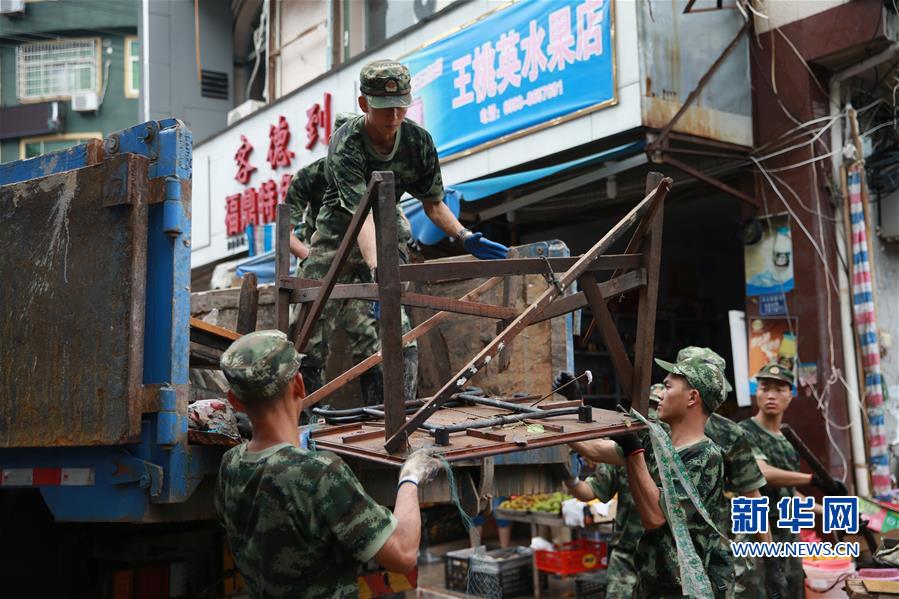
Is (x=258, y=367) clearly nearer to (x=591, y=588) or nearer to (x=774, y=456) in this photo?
(x=774, y=456)

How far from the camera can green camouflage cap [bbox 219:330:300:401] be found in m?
2.47

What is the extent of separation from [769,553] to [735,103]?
4.87 m

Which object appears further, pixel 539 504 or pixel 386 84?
pixel 539 504

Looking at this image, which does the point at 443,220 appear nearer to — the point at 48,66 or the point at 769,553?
the point at 769,553

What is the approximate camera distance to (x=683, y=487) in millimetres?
3725

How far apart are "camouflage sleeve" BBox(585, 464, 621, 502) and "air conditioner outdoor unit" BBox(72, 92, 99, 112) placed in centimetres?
2471

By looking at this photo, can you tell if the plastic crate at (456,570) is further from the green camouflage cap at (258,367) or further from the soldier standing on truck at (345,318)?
the green camouflage cap at (258,367)

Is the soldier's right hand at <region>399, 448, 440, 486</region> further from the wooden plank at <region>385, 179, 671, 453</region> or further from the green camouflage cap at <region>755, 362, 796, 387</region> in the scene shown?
the green camouflage cap at <region>755, 362, 796, 387</region>

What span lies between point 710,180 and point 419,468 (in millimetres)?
6540

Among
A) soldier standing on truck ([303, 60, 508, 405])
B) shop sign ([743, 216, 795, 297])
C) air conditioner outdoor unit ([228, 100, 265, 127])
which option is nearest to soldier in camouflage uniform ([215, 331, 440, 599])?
soldier standing on truck ([303, 60, 508, 405])

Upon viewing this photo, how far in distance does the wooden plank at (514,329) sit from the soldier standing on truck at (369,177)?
662mm

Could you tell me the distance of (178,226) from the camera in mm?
3189

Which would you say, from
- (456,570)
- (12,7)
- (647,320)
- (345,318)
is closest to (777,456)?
(647,320)

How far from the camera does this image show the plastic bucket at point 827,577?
21.7ft
